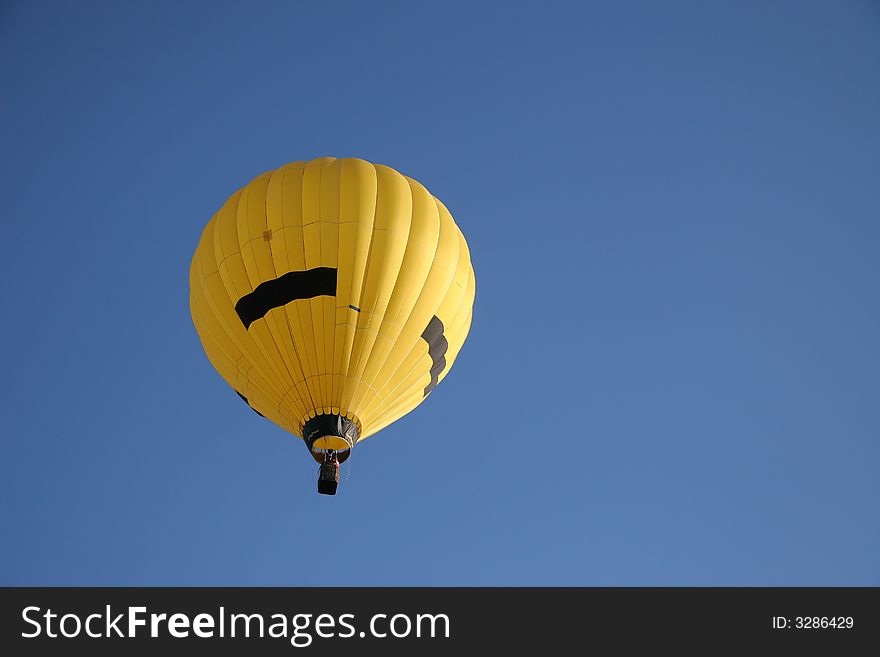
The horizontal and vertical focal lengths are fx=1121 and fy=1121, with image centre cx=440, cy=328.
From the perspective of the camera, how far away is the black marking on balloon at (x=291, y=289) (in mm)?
13328

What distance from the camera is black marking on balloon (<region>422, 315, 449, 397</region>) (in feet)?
46.0

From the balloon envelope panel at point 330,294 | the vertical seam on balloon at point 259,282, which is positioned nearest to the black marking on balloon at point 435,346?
A: the balloon envelope panel at point 330,294

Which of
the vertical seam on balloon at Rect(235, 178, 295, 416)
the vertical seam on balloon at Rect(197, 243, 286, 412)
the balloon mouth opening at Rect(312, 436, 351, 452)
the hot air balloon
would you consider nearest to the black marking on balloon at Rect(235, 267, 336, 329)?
the hot air balloon

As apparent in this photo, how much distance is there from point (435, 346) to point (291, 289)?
6.70ft

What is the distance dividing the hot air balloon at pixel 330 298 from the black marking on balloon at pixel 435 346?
2cm

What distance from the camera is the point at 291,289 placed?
13.4 metres

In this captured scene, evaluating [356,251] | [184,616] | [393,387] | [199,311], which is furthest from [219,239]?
[184,616]

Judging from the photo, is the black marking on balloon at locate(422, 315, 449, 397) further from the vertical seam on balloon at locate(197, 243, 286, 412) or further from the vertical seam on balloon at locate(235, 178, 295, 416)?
the vertical seam on balloon at locate(197, 243, 286, 412)

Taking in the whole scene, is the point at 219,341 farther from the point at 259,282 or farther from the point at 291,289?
the point at 291,289

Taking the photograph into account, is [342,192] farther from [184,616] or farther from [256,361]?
[184,616]

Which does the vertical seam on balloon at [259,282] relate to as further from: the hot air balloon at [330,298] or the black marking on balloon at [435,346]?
the black marking on balloon at [435,346]

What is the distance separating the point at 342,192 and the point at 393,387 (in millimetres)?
2545

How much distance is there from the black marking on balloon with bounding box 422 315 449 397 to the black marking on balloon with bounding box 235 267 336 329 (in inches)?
55.6

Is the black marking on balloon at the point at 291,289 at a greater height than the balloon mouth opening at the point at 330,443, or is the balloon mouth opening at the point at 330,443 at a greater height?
the black marking on balloon at the point at 291,289
